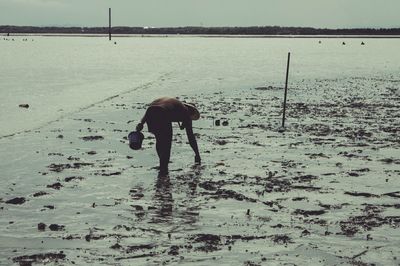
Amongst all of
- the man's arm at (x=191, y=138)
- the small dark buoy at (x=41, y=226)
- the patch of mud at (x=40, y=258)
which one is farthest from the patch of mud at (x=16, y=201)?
the man's arm at (x=191, y=138)

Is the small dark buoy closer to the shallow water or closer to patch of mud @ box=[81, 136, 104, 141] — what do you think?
the shallow water

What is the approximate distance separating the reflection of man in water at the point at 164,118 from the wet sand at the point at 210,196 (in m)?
0.59

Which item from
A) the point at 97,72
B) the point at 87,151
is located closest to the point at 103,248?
the point at 87,151

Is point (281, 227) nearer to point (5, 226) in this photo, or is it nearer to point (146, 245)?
point (146, 245)

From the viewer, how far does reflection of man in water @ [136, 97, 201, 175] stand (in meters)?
11.1

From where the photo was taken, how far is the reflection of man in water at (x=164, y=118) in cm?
1110

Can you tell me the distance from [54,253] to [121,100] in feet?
62.1

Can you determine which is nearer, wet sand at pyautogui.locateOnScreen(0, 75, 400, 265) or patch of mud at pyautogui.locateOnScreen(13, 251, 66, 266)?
patch of mud at pyautogui.locateOnScreen(13, 251, 66, 266)

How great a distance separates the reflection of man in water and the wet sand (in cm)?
59

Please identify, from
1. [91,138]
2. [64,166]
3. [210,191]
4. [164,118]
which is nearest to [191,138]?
[164,118]

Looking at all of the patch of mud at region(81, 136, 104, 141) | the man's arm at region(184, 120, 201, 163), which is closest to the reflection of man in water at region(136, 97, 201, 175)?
the man's arm at region(184, 120, 201, 163)

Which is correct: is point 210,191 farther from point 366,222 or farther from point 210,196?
point 366,222

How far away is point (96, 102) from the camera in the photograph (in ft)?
83.1

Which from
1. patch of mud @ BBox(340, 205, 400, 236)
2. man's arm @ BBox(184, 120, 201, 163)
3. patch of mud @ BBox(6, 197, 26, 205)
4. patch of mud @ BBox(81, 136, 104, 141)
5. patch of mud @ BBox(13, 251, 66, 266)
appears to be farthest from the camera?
patch of mud @ BBox(81, 136, 104, 141)
